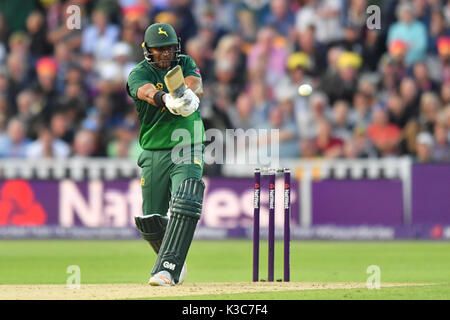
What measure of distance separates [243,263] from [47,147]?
17.7 feet

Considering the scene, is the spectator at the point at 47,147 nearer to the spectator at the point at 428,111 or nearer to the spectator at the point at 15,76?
the spectator at the point at 15,76

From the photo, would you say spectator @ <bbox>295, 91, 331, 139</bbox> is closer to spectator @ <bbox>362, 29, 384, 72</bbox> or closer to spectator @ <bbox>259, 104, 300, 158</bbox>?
spectator @ <bbox>259, 104, 300, 158</bbox>

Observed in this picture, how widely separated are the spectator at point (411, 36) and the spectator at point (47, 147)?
218 inches

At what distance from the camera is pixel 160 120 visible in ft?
31.6

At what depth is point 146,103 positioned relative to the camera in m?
9.63

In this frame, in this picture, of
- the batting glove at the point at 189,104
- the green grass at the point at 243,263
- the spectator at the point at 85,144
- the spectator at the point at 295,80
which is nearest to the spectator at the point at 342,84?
the spectator at the point at 295,80

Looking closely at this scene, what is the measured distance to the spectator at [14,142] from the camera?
1719 centimetres

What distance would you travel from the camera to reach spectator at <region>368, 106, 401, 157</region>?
16812 millimetres

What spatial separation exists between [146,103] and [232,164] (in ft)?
23.0

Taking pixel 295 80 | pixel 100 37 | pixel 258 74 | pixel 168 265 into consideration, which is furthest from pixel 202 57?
pixel 168 265

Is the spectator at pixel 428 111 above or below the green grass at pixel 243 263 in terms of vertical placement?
above

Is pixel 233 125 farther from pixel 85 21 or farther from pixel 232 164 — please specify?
pixel 85 21

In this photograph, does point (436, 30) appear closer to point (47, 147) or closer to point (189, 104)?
point (47, 147)

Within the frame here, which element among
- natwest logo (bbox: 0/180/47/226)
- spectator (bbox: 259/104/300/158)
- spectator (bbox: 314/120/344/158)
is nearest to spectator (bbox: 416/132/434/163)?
spectator (bbox: 314/120/344/158)
